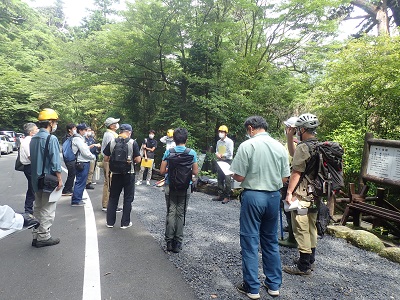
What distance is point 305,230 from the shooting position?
140 inches

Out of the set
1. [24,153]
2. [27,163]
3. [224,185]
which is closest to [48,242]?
[27,163]

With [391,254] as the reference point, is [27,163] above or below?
above

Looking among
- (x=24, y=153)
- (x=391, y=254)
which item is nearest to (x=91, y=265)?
(x=24, y=153)

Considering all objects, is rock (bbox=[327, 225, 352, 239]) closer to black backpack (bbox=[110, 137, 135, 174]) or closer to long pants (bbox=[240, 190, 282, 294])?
long pants (bbox=[240, 190, 282, 294])

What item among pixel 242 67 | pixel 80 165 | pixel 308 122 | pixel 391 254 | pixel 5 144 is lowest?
pixel 5 144

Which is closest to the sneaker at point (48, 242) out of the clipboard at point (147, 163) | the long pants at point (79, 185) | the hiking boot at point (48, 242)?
the hiking boot at point (48, 242)

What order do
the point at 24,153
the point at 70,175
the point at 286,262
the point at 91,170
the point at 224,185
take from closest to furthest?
the point at 286,262 → the point at 24,153 → the point at 70,175 → the point at 224,185 → the point at 91,170

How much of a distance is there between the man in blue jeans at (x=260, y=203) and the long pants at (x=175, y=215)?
1296mm

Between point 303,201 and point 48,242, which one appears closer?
point 303,201

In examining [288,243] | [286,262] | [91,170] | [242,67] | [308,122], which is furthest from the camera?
[242,67]

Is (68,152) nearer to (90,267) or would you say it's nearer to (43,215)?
(43,215)

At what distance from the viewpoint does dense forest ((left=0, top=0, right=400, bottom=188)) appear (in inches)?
293

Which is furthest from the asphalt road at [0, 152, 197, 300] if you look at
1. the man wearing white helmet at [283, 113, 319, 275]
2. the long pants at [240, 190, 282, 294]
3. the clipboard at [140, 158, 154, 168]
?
the clipboard at [140, 158, 154, 168]

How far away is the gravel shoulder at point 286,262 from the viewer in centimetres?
309
